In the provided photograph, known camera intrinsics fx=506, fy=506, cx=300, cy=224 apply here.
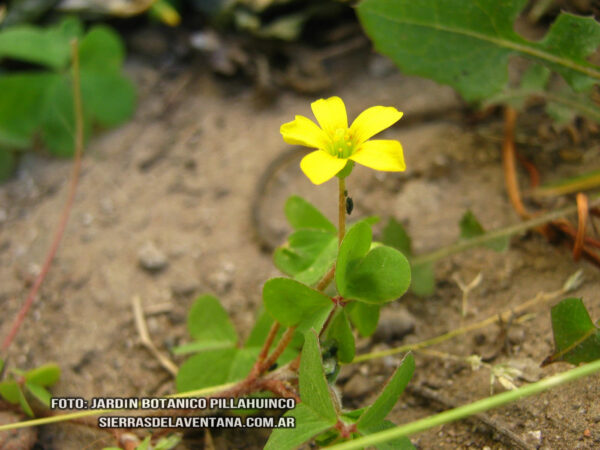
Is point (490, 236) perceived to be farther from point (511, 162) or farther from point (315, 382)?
point (315, 382)

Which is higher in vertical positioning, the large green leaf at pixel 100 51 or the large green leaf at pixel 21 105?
the large green leaf at pixel 100 51

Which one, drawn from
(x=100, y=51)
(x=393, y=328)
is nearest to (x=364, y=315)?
(x=393, y=328)

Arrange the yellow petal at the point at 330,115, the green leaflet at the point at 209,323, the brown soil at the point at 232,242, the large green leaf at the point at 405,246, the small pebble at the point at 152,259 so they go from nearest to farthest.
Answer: the yellow petal at the point at 330,115 → the brown soil at the point at 232,242 → the green leaflet at the point at 209,323 → the large green leaf at the point at 405,246 → the small pebble at the point at 152,259

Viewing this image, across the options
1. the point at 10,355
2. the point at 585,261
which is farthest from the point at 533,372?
the point at 10,355

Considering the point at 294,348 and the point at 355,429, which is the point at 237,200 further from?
the point at 355,429

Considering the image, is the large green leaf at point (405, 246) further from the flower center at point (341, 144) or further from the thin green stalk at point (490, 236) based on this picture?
the flower center at point (341, 144)

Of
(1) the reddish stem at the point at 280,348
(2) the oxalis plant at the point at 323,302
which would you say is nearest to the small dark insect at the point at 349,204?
(2) the oxalis plant at the point at 323,302
